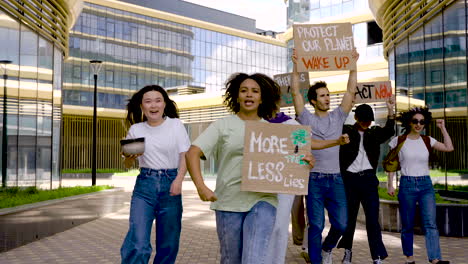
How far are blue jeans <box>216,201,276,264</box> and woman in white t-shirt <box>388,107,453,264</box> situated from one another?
3.59 metres

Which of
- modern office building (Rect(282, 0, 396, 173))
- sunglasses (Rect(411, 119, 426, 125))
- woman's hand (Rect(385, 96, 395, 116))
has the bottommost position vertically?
sunglasses (Rect(411, 119, 426, 125))

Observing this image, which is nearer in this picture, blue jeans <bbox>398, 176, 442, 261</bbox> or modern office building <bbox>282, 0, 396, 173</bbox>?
blue jeans <bbox>398, 176, 442, 261</bbox>

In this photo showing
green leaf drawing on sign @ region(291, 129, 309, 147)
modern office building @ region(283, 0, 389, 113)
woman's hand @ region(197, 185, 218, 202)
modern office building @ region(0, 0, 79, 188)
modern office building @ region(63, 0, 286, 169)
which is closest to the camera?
woman's hand @ region(197, 185, 218, 202)

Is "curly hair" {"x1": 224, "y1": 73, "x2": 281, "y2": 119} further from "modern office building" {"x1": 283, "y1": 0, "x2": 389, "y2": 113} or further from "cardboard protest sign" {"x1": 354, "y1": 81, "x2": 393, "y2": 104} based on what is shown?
"modern office building" {"x1": 283, "y1": 0, "x2": 389, "y2": 113}

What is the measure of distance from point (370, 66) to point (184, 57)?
36.6m

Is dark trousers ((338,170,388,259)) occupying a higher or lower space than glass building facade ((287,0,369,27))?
lower

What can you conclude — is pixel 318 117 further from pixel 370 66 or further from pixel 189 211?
pixel 370 66

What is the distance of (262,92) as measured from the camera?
14.7 feet

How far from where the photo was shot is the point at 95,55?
59.0 metres

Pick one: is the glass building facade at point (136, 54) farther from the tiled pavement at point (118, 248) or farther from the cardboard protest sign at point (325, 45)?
the cardboard protest sign at point (325, 45)

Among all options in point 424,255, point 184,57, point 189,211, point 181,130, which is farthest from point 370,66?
point 184,57

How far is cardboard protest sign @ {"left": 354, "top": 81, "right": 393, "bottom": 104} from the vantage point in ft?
33.1

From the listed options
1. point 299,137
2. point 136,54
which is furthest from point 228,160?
point 136,54

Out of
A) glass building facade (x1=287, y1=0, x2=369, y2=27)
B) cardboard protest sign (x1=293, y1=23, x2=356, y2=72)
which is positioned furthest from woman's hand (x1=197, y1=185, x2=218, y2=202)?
glass building facade (x1=287, y1=0, x2=369, y2=27)
